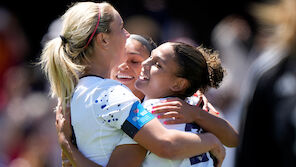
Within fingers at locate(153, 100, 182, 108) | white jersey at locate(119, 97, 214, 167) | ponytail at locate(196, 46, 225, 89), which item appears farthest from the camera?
ponytail at locate(196, 46, 225, 89)

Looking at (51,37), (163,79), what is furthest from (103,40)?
(51,37)

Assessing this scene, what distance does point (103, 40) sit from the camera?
301cm

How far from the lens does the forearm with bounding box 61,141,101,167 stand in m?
2.80

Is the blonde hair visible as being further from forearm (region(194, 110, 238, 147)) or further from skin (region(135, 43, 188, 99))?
forearm (region(194, 110, 238, 147))

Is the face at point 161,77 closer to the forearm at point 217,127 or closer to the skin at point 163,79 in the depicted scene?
the skin at point 163,79

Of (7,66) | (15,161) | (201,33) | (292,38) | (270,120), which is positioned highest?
(292,38)

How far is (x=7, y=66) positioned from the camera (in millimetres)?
7281

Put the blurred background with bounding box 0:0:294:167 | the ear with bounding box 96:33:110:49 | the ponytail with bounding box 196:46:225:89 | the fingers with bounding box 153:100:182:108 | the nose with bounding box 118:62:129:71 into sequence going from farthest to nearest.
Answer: the blurred background with bounding box 0:0:294:167 < the nose with bounding box 118:62:129:71 < the ponytail with bounding box 196:46:225:89 < the ear with bounding box 96:33:110:49 < the fingers with bounding box 153:100:182:108

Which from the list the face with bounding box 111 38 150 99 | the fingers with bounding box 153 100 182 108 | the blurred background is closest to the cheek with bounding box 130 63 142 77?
the face with bounding box 111 38 150 99

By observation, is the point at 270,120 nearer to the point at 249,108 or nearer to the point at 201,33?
the point at 249,108

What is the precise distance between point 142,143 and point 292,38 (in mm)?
974

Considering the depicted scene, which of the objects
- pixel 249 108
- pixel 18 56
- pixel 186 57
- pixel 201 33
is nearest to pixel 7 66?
pixel 18 56

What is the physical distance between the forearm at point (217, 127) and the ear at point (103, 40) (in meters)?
0.64

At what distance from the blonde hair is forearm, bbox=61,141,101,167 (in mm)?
227
